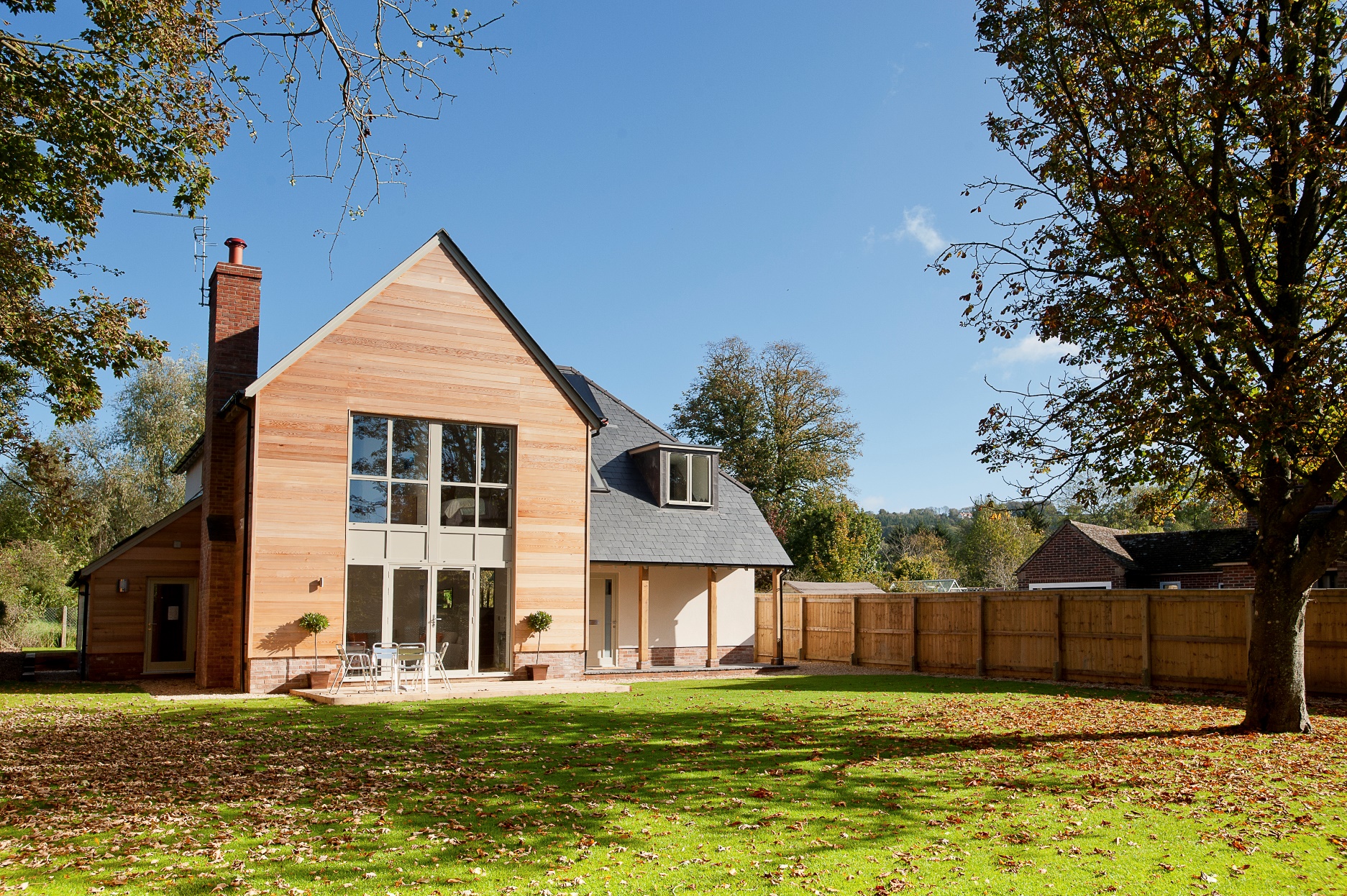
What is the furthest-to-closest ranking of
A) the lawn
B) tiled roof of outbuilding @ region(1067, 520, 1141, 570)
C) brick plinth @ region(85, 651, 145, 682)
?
tiled roof of outbuilding @ region(1067, 520, 1141, 570), brick plinth @ region(85, 651, 145, 682), the lawn

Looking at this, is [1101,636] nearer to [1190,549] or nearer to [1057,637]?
[1057,637]

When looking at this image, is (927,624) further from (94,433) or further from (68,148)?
(94,433)

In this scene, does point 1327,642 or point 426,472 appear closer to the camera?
point 1327,642

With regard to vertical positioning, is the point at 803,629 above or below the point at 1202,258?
below

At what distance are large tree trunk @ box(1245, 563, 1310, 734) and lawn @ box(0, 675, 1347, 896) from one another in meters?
0.46

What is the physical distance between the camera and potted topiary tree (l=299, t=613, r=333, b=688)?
16.8 m

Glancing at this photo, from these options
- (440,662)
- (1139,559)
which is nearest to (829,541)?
(1139,559)

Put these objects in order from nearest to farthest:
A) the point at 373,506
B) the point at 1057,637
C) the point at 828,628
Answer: the point at 373,506 → the point at 1057,637 → the point at 828,628

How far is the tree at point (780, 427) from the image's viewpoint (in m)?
47.2

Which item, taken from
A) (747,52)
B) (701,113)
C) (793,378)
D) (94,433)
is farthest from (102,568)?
(793,378)

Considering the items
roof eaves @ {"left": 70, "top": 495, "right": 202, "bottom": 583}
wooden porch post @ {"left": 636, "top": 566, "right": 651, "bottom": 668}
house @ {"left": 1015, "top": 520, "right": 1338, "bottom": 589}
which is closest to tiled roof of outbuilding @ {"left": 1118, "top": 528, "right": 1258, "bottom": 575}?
house @ {"left": 1015, "top": 520, "right": 1338, "bottom": 589}

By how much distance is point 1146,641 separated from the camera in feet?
62.3

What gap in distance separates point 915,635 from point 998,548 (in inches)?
1492

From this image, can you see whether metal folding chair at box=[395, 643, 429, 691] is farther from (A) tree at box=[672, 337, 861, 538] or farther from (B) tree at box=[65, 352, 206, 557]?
(A) tree at box=[672, 337, 861, 538]
